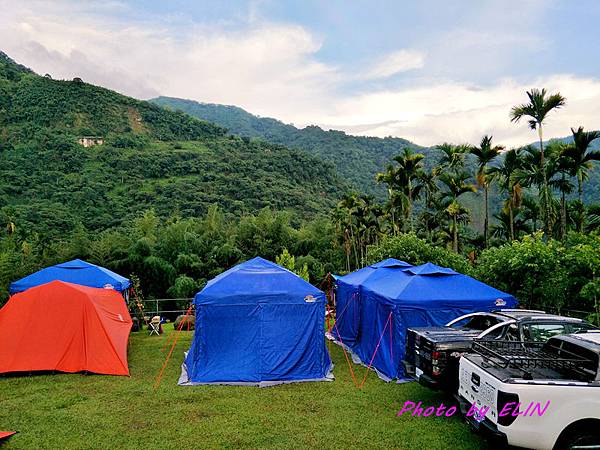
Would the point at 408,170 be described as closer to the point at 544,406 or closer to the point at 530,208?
the point at 530,208

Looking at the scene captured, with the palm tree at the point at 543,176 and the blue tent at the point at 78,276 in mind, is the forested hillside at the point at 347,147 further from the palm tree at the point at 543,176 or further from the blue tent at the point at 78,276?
the blue tent at the point at 78,276

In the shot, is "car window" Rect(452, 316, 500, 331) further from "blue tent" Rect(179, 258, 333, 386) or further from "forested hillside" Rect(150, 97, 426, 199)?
"forested hillside" Rect(150, 97, 426, 199)

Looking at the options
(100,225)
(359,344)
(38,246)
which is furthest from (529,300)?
(100,225)

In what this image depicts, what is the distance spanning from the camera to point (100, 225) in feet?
124

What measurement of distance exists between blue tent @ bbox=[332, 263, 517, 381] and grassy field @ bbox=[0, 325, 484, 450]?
728 millimetres

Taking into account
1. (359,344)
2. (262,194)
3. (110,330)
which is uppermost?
(262,194)

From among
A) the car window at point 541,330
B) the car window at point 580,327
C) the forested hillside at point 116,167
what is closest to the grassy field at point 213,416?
the car window at point 541,330

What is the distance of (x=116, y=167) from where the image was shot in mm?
53125

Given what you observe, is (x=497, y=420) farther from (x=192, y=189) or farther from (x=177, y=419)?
(x=192, y=189)

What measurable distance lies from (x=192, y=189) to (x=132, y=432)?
4415 centimetres

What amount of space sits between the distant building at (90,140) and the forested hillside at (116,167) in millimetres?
796

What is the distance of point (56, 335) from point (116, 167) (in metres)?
46.5

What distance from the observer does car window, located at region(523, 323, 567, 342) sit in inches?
304

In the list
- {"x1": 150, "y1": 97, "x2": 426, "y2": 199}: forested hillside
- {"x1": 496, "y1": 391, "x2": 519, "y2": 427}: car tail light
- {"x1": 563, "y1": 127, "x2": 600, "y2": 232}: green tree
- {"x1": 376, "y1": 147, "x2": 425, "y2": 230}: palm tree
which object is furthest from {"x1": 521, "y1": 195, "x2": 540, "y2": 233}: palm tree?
{"x1": 150, "y1": 97, "x2": 426, "y2": 199}: forested hillside
